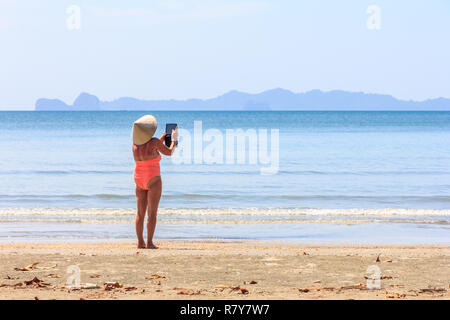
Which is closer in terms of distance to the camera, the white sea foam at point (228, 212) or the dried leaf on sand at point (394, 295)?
the dried leaf on sand at point (394, 295)

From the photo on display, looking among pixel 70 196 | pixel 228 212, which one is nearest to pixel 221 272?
pixel 228 212

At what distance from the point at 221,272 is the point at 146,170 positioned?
1925 millimetres

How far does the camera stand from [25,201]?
15.1 meters

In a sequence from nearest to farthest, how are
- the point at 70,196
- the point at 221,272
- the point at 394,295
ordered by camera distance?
the point at 394,295 < the point at 221,272 < the point at 70,196

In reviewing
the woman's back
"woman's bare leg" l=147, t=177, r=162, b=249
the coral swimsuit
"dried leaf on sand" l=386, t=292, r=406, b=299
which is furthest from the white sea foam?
"dried leaf on sand" l=386, t=292, r=406, b=299

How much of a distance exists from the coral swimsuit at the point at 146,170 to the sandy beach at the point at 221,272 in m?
0.91

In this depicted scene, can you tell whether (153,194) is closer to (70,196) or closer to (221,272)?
(221,272)

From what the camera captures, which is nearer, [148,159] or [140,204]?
[148,159]

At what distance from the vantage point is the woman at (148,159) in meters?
7.83

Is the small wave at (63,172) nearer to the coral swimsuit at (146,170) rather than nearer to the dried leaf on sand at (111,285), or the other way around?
the coral swimsuit at (146,170)

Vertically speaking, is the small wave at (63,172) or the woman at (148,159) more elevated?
→ the woman at (148,159)

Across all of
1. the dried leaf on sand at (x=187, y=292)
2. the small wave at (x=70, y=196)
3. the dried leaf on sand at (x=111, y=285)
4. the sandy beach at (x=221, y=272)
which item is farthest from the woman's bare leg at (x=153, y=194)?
the small wave at (x=70, y=196)

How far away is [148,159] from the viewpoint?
793 centimetres

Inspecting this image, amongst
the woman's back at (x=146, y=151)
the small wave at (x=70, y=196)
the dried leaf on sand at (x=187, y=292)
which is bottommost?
the small wave at (x=70, y=196)
